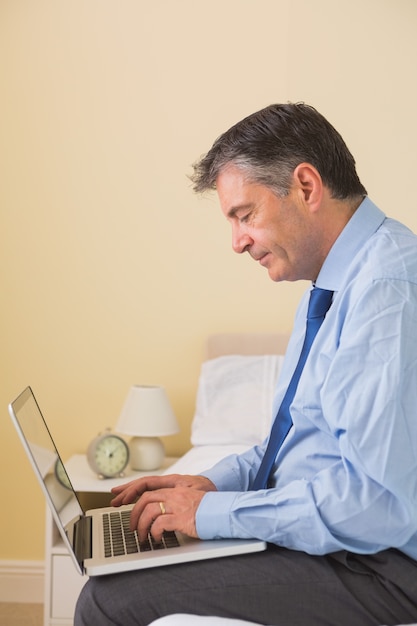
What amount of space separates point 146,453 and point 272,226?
162 centimetres

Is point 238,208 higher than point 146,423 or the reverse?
higher

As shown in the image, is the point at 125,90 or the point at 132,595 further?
the point at 125,90

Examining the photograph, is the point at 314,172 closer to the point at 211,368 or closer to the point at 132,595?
the point at 132,595

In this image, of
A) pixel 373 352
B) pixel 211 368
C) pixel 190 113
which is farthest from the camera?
pixel 190 113

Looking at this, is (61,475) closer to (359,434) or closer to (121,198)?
(359,434)

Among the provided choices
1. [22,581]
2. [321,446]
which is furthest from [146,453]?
[321,446]

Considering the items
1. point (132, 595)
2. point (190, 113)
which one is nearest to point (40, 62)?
point (190, 113)

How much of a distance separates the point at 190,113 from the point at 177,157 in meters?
0.17

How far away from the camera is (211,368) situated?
297 cm

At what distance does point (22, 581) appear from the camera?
3180mm

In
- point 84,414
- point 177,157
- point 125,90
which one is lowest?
point 84,414

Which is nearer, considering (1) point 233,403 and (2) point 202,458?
(2) point 202,458

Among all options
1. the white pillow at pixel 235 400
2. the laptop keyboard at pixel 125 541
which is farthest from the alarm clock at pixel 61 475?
the white pillow at pixel 235 400

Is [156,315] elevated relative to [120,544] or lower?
elevated
